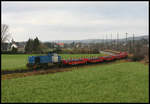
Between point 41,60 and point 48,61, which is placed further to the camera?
point 48,61

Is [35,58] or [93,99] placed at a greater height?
[35,58]

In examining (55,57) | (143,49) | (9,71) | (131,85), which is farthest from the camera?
(143,49)

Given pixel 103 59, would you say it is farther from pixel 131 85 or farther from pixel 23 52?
pixel 23 52

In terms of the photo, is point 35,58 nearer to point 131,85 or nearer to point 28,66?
point 28,66

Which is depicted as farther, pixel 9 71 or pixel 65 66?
pixel 65 66

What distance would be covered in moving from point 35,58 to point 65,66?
5.53 meters

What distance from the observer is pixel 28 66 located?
83.6 ft

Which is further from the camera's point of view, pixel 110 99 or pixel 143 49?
pixel 143 49

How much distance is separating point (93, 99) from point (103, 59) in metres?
24.5

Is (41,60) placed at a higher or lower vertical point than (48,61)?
higher

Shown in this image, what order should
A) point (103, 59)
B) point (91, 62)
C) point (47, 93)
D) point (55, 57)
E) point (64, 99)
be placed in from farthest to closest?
point (103, 59), point (91, 62), point (55, 57), point (47, 93), point (64, 99)

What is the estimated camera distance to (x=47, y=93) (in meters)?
12.1

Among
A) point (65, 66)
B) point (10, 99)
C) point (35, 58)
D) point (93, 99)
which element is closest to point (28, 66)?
point (35, 58)

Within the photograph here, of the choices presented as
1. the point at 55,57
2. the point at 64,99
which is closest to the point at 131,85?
the point at 64,99
